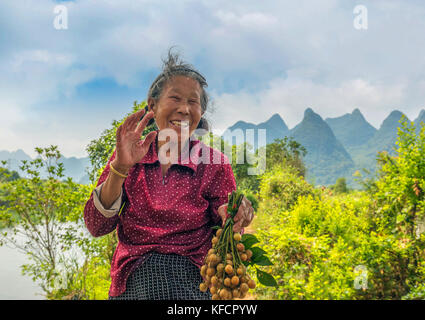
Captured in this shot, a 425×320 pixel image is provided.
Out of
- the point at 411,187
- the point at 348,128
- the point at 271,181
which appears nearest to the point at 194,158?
the point at 411,187

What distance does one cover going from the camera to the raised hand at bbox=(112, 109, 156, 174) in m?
1.19

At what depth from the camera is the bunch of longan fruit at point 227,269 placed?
1.06 metres

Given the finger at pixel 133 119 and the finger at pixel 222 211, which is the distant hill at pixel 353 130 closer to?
the finger at pixel 222 211

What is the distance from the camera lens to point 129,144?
1.22 m

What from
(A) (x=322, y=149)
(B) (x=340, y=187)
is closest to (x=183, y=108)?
(B) (x=340, y=187)

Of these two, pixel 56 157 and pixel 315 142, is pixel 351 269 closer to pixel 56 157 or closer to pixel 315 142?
pixel 56 157

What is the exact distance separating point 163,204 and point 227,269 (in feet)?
1.29

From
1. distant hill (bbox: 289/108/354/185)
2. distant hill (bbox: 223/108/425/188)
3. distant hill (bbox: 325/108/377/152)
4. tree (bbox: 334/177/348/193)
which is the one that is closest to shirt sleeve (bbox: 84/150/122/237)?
tree (bbox: 334/177/348/193)

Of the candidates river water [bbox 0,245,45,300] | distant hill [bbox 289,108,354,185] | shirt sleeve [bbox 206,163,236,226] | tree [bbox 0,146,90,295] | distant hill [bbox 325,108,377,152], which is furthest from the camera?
distant hill [bbox 325,108,377,152]

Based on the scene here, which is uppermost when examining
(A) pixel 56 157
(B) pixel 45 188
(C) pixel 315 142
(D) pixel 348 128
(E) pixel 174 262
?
(D) pixel 348 128

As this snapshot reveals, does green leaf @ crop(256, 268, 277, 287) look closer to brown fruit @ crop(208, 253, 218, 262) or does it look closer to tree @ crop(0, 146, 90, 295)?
brown fruit @ crop(208, 253, 218, 262)

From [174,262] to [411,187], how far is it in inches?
103

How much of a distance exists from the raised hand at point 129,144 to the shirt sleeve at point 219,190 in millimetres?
334
